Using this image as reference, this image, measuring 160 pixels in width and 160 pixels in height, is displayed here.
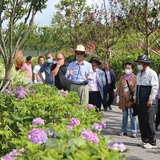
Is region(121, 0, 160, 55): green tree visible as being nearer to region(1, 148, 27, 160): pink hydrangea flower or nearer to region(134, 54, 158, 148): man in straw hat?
region(134, 54, 158, 148): man in straw hat

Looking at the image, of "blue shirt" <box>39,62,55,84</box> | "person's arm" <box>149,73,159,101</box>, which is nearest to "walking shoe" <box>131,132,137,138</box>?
"person's arm" <box>149,73,159,101</box>

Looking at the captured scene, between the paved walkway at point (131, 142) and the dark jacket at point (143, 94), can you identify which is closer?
the paved walkway at point (131, 142)

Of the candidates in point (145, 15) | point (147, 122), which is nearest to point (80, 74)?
point (147, 122)

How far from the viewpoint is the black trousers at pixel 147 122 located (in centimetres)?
625

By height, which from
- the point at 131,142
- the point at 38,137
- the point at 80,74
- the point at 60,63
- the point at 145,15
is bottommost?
the point at 131,142

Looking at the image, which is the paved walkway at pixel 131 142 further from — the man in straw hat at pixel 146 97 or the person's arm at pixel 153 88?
the person's arm at pixel 153 88

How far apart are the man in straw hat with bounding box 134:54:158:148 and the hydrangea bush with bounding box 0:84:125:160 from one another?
5.18ft

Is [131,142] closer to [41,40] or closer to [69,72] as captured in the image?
[69,72]

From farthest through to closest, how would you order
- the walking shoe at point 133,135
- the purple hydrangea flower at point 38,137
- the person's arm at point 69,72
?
the walking shoe at point 133,135, the person's arm at point 69,72, the purple hydrangea flower at point 38,137

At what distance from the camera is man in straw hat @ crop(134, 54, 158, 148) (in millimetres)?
6107

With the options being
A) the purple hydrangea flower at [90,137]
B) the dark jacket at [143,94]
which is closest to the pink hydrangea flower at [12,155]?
the purple hydrangea flower at [90,137]

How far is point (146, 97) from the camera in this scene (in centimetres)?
621

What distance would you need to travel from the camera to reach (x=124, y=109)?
7.45m

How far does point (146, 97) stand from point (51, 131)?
3.84m
